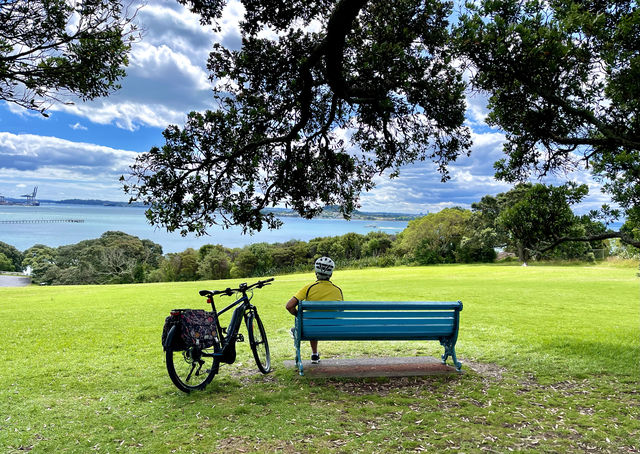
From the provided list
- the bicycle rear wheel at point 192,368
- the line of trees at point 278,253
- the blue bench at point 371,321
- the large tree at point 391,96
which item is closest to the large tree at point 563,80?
the large tree at point 391,96

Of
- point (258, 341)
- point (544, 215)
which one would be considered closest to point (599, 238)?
point (544, 215)

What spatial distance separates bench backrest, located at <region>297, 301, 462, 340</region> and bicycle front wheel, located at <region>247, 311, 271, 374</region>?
2.62ft

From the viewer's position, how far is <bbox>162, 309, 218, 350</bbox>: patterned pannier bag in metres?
5.25

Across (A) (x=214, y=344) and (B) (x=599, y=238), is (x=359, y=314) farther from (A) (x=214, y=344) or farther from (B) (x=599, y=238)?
(B) (x=599, y=238)

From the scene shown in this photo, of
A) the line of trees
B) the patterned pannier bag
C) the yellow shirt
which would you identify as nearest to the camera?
the patterned pannier bag

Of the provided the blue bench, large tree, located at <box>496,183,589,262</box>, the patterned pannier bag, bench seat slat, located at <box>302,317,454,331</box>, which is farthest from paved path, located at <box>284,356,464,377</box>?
large tree, located at <box>496,183,589,262</box>

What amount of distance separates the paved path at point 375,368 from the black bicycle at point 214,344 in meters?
0.83

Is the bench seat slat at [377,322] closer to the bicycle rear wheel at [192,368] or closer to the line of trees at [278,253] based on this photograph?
the bicycle rear wheel at [192,368]

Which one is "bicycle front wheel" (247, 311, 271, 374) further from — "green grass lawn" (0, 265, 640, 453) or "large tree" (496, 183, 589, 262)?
"large tree" (496, 183, 589, 262)

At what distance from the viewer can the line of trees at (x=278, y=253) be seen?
5791 cm

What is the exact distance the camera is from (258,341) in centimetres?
670

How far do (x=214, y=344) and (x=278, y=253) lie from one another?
67614 millimetres

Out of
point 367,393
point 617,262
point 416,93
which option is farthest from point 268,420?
point 617,262

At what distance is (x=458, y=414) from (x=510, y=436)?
686mm
